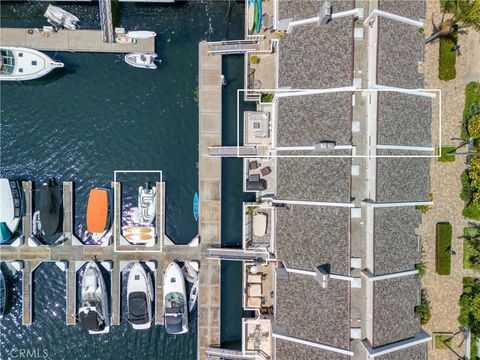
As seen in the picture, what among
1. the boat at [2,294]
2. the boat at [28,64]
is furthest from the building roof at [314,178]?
the boat at [2,294]

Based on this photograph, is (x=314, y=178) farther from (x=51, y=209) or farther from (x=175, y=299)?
(x=51, y=209)

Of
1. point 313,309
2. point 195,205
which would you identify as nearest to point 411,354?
point 313,309

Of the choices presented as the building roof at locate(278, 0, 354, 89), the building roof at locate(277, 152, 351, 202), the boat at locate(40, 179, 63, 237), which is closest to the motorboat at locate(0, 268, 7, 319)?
the boat at locate(40, 179, 63, 237)

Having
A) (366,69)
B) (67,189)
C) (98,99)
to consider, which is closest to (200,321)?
(67,189)

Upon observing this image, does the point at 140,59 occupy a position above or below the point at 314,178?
above

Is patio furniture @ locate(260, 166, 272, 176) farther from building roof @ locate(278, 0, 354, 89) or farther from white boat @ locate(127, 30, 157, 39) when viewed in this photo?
white boat @ locate(127, 30, 157, 39)

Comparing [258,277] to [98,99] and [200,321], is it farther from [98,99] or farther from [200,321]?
[98,99]

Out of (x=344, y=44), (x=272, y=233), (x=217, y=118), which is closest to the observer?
(x=344, y=44)

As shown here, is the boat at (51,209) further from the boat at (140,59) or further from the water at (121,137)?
the boat at (140,59)
